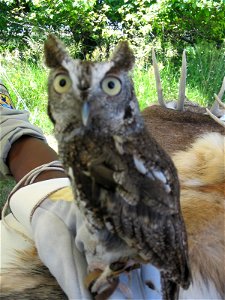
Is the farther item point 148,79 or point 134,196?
point 148,79

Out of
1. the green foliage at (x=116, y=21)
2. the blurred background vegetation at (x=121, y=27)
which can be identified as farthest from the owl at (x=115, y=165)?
the green foliage at (x=116, y=21)

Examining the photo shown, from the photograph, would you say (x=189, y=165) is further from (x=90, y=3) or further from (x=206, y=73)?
(x=90, y=3)

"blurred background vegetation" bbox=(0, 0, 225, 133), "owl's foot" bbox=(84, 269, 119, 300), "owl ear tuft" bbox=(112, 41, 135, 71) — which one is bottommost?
"owl's foot" bbox=(84, 269, 119, 300)

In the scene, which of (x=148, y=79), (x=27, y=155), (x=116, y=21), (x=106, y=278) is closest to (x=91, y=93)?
(x=106, y=278)

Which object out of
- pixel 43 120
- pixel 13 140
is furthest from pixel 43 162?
pixel 43 120

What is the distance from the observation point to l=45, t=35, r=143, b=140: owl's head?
0.48 meters

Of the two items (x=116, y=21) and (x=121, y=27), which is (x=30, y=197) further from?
(x=116, y=21)

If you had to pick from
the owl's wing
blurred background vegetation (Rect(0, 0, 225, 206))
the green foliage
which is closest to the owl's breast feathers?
the owl's wing

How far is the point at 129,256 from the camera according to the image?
55cm

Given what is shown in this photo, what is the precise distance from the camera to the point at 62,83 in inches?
19.6

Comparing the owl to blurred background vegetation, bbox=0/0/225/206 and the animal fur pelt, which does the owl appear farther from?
blurred background vegetation, bbox=0/0/225/206

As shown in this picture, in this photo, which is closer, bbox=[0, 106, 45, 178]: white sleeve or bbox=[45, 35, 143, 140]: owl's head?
bbox=[45, 35, 143, 140]: owl's head

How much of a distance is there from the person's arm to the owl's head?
44 cm

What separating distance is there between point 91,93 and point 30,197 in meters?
0.32
